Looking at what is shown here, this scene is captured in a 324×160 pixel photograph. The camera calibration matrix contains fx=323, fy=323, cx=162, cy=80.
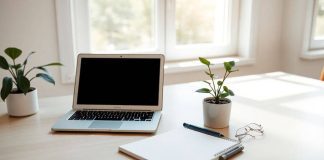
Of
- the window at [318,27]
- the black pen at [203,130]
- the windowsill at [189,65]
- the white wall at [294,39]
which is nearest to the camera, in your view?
the black pen at [203,130]

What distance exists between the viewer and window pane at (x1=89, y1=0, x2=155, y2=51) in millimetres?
2402

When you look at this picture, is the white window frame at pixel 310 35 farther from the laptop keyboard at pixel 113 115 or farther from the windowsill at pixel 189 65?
the laptop keyboard at pixel 113 115

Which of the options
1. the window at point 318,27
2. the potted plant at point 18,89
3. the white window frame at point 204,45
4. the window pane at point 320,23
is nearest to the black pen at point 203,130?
the potted plant at point 18,89

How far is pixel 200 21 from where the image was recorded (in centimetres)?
278

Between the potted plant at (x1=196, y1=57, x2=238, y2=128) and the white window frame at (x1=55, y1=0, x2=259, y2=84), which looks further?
the white window frame at (x1=55, y1=0, x2=259, y2=84)

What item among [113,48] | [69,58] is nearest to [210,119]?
[69,58]

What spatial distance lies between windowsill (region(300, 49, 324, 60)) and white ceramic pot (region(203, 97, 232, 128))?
215 cm

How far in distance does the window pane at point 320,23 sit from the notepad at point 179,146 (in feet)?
8.53

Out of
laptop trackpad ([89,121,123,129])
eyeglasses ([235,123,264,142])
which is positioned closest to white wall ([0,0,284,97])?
laptop trackpad ([89,121,123,129])

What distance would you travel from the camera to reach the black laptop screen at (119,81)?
1307 mm

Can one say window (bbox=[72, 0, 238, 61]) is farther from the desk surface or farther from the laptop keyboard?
the laptop keyboard

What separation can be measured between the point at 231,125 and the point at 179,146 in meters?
0.28

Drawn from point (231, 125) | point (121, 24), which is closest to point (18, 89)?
point (231, 125)

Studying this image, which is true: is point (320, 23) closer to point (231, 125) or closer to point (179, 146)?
point (231, 125)
